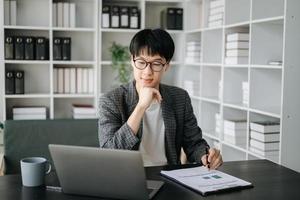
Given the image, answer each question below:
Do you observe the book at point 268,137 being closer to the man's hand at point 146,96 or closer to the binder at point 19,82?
the man's hand at point 146,96

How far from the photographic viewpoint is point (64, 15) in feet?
13.8

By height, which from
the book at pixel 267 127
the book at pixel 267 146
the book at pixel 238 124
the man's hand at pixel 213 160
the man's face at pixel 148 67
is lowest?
the book at pixel 267 146

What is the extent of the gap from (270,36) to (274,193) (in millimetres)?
1981

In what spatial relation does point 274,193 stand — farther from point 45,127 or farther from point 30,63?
point 30,63

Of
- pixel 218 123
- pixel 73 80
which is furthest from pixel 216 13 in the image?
pixel 73 80

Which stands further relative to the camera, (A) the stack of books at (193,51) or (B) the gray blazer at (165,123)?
(A) the stack of books at (193,51)

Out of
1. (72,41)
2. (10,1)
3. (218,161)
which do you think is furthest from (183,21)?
(218,161)

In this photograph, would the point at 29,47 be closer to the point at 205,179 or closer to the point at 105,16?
the point at 105,16

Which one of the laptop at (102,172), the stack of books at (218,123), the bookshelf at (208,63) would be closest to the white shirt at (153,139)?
the laptop at (102,172)

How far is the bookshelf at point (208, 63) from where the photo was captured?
→ 2.78m

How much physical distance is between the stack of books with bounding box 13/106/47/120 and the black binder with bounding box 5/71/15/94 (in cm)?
20

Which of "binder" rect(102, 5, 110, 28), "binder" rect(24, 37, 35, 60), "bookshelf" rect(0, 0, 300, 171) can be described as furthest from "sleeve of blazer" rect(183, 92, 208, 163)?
"binder" rect(24, 37, 35, 60)

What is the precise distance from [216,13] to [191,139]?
2.10 m

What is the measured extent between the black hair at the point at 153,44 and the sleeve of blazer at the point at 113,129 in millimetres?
260
